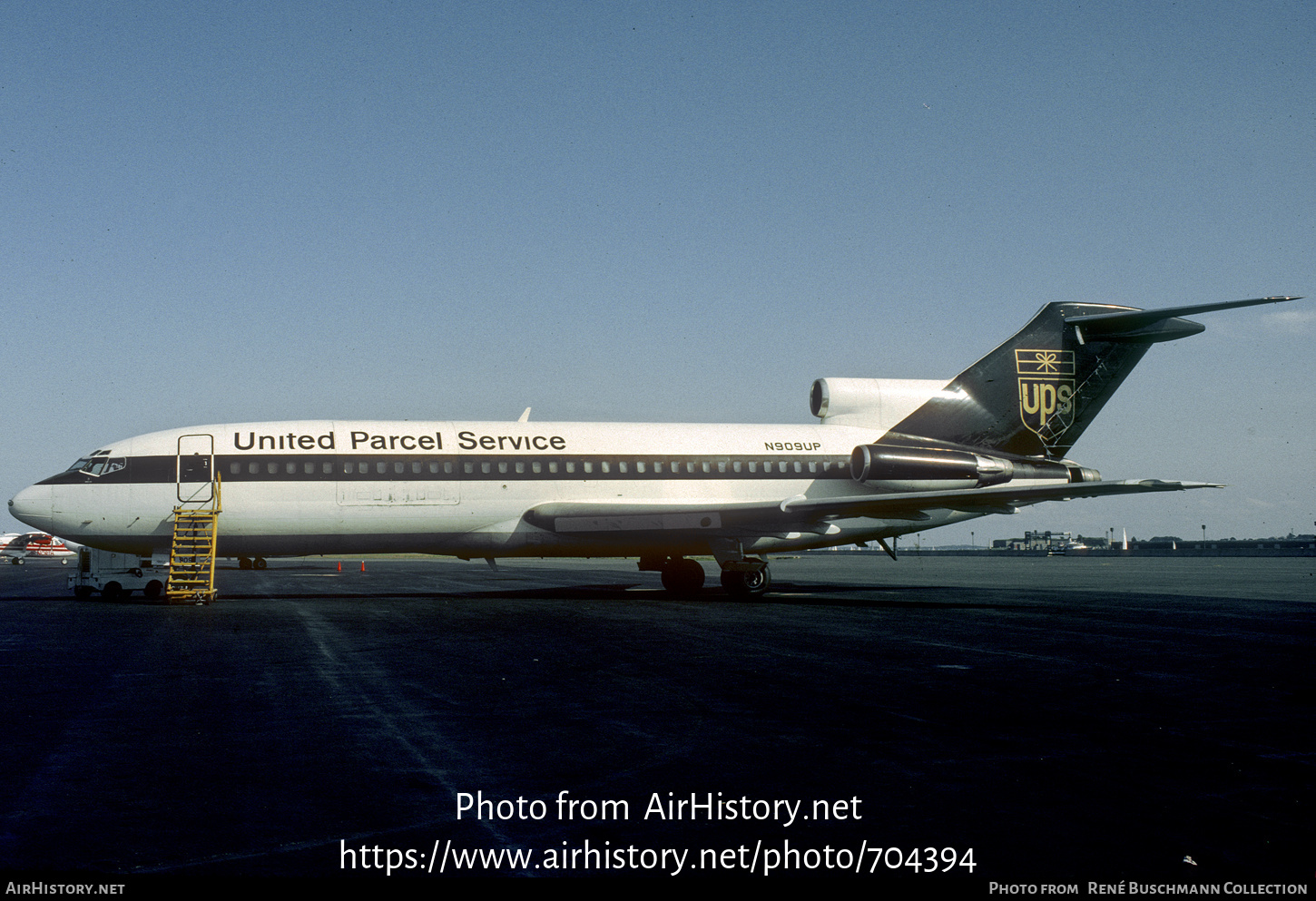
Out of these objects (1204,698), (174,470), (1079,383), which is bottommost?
(1204,698)

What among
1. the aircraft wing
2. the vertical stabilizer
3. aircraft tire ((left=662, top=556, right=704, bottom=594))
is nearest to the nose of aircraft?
the aircraft wing

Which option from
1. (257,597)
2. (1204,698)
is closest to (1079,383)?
(1204,698)

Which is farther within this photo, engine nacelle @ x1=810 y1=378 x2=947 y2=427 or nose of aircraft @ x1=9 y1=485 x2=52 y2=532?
engine nacelle @ x1=810 y1=378 x2=947 y2=427

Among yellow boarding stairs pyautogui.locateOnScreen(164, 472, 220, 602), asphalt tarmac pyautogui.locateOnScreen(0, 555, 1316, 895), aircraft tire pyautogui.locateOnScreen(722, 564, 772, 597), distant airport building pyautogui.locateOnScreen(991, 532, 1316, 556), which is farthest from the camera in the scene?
distant airport building pyautogui.locateOnScreen(991, 532, 1316, 556)

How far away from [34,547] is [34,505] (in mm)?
84391

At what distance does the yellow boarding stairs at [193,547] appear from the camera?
23703mm

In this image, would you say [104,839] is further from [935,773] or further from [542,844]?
[935,773]

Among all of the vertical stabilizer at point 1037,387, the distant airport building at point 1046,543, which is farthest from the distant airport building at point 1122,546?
the vertical stabilizer at point 1037,387

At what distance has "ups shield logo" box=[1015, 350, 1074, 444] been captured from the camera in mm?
29234

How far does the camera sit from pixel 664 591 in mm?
29672

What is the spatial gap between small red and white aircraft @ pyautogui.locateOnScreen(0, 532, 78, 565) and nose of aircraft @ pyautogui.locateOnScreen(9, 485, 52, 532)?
7693 centimetres

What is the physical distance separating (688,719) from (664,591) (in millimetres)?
20977

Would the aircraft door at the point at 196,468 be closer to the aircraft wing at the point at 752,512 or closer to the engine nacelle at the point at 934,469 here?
the aircraft wing at the point at 752,512

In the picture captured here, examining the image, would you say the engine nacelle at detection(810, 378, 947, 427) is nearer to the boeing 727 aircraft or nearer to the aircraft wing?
the boeing 727 aircraft
